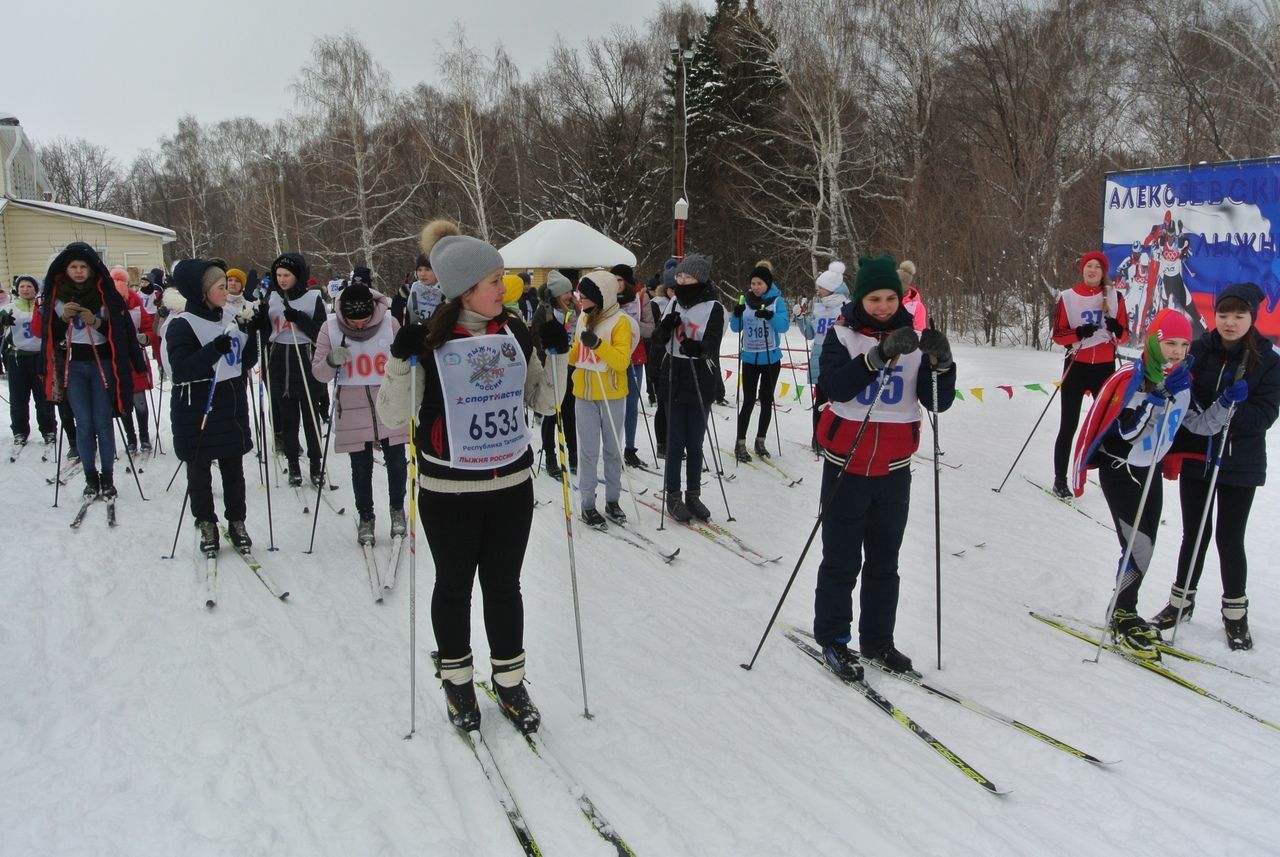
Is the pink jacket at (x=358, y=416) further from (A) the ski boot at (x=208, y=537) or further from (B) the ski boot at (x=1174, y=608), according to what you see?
(B) the ski boot at (x=1174, y=608)

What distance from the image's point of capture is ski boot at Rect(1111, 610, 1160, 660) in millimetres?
4031

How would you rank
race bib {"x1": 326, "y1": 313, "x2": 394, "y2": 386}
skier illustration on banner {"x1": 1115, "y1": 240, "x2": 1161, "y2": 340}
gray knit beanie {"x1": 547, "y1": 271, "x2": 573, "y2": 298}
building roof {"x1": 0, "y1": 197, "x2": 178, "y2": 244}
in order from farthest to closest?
building roof {"x1": 0, "y1": 197, "x2": 178, "y2": 244} → skier illustration on banner {"x1": 1115, "y1": 240, "x2": 1161, "y2": 340} → gray knit beanie {"x1": 547, "y1": 271, "x2": 573, "y2": 298} → race bib {"x1": 326, "y1": 313, "x2": 394, "y2": 386}

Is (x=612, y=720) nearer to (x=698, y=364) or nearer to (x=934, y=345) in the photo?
(x=934, y=345)

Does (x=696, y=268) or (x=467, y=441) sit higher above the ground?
(x=696, y=268)

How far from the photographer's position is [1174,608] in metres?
4.35

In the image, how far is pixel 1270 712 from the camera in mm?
3545

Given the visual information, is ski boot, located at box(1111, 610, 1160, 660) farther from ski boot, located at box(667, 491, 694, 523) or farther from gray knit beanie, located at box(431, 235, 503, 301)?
gray knit beanie, located at box(431, 235, 503, 301)

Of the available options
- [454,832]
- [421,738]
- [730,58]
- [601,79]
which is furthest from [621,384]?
[601,79]

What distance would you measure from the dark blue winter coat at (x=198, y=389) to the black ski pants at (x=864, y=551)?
3802 millimetres

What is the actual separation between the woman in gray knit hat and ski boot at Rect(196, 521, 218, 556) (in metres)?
2.70

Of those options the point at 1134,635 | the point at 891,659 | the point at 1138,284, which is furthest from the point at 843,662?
the point at 1138,284

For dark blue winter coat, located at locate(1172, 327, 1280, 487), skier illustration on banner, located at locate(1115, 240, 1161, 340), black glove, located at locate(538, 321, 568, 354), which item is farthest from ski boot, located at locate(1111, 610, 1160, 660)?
skier illustration on banner, located at locate(1115, 240, 1161, 340)

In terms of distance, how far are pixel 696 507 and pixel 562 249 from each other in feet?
34.4

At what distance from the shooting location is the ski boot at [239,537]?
5109 millimetres
